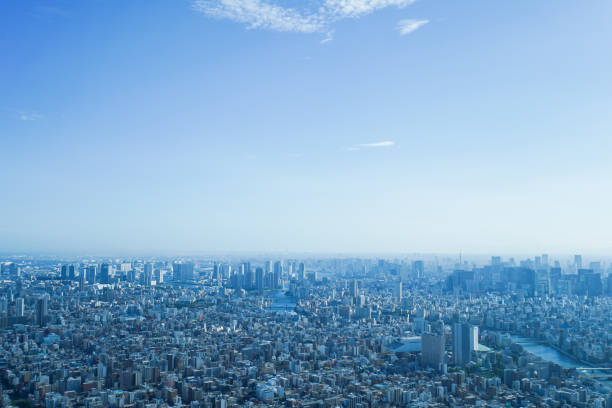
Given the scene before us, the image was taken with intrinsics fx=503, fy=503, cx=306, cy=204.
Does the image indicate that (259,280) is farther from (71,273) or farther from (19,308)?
(19,308)

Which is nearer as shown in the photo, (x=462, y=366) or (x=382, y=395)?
(x=382, y=395)

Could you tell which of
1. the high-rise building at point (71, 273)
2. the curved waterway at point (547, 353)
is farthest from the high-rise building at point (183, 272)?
the curved waterway at point (547, 353)

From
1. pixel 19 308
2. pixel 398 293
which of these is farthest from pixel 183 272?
pixel 19 308

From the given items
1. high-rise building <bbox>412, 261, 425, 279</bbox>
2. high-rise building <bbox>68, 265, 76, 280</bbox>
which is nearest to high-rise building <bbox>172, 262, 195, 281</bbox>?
high-rise building <bbox>68, 265, 76, 280</bbox>

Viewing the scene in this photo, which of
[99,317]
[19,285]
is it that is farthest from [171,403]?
[19,285]

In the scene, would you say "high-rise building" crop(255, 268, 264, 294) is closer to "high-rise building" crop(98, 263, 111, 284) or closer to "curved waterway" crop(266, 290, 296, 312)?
"curved waterway" crop(266, 290, 296, 312)

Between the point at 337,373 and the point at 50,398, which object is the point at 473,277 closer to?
the point at 337,373
